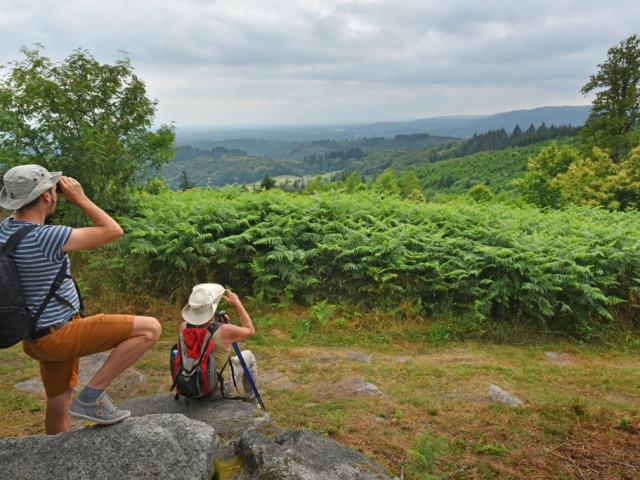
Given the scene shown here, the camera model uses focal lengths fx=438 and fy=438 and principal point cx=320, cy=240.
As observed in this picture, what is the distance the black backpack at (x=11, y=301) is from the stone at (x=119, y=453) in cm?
85

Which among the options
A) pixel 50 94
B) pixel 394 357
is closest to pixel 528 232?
pixel 394 357

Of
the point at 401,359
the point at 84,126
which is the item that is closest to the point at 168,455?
the point at 401,359

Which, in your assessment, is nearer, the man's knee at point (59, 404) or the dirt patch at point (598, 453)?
the man's knee at point (59, 404)

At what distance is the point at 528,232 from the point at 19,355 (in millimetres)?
11981

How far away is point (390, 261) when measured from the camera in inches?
403

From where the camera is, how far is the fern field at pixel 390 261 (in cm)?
946

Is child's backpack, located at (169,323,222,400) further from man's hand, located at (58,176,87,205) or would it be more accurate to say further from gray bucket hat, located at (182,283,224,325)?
man's hand, located at (58,176,87,205)

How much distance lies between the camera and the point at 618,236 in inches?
418

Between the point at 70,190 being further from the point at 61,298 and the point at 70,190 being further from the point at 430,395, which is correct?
the point at 430,395

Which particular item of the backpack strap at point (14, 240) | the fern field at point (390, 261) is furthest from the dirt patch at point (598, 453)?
the backpack strap at point (14, 240)

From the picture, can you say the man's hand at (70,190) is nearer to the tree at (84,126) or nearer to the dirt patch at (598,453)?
the dirt patch at (598,453)

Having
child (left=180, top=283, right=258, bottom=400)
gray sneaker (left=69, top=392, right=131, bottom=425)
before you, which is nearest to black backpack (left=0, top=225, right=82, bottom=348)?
gray sneaker (left=69, top=392, right=131, bottom=425)

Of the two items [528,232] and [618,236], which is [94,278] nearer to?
[528,232]

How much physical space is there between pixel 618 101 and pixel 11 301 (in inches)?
2008
